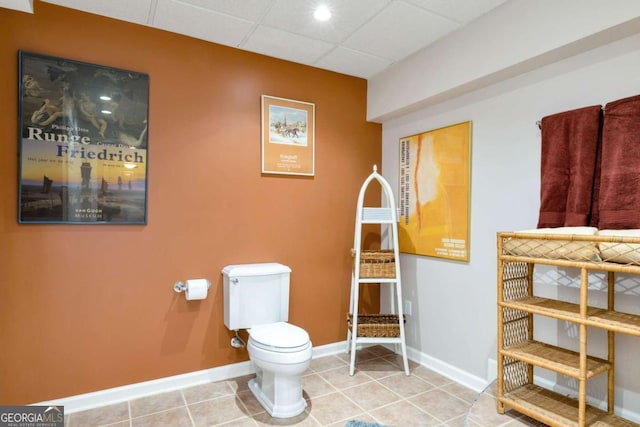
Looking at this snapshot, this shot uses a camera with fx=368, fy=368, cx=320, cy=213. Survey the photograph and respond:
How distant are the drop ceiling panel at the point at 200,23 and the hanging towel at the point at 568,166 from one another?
195cm

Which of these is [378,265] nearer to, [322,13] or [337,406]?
[337,406]

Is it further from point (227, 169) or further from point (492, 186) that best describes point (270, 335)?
point (492, 186)

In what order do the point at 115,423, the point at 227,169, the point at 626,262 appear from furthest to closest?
the point at 227,169 < the point at 115,423 < the point at 626,262

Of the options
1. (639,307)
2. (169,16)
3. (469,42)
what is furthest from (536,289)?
(169,16)

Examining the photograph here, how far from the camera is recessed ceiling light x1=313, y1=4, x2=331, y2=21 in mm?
2195

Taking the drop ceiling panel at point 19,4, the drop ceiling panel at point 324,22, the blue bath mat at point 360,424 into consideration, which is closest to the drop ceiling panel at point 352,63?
the drop ceiling panel at point 324,22

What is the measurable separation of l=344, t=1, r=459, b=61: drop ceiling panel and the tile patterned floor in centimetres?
230

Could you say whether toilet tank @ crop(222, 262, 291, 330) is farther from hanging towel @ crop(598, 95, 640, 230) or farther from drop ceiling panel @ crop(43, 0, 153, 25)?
hanging towel @ crop(598, 95, 640, 230)

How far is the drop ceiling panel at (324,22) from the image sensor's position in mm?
2152

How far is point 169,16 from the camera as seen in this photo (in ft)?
7.51

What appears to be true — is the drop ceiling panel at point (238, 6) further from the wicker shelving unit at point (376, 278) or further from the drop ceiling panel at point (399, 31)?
the wicker shelving unit at point (376, 278)

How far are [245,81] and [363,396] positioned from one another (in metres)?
2.39

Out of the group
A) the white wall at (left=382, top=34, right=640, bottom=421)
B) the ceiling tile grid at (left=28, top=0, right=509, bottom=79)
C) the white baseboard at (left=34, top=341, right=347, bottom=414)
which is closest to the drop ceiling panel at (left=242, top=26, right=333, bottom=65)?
the ceiling tile grid at (left=28, top=0, right=509, bottom=79)

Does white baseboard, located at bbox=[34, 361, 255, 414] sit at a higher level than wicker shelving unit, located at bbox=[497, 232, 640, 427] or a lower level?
lower
